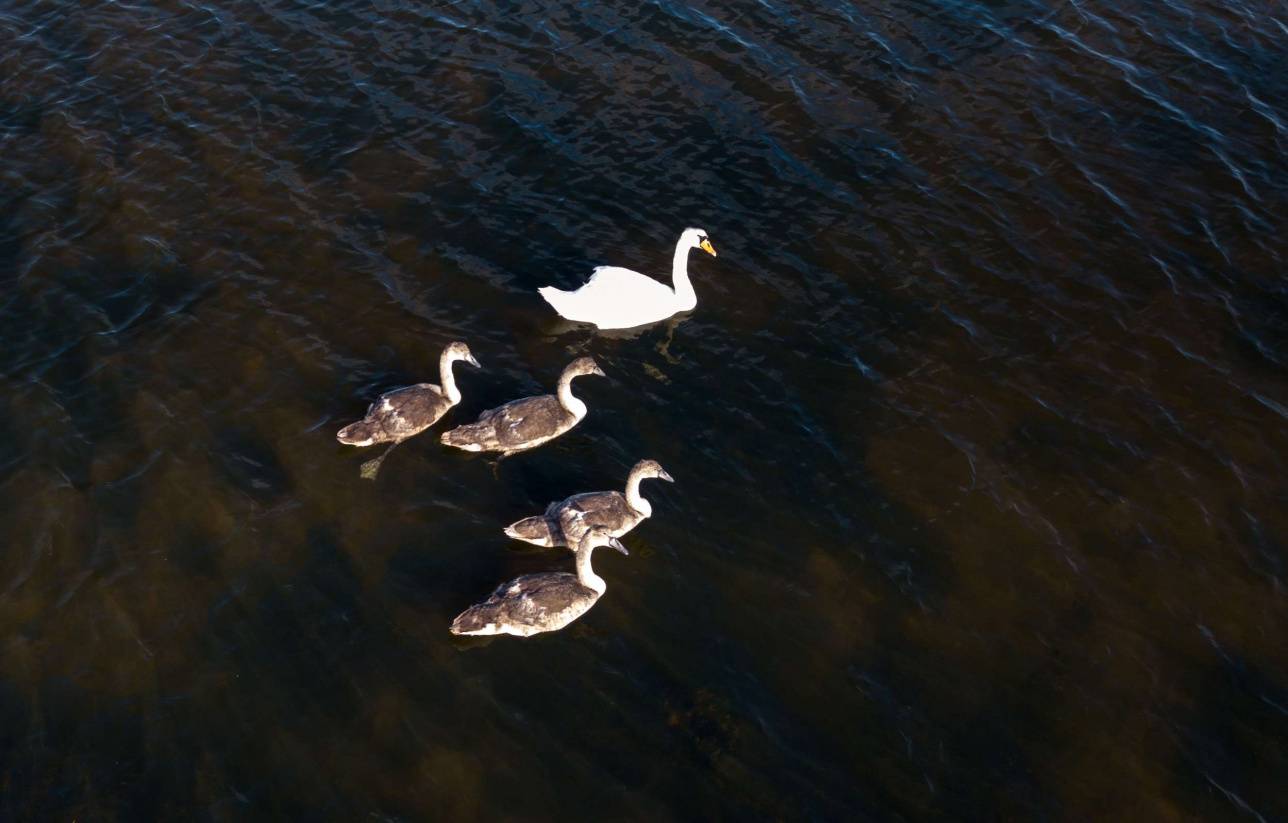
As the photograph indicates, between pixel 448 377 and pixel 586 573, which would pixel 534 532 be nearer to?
pixel 586 573

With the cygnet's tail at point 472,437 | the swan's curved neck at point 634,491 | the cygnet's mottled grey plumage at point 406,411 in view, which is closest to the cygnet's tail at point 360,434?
the cygnet's mottled grey plumage at point 406,411

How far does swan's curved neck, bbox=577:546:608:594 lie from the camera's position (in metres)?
13.9

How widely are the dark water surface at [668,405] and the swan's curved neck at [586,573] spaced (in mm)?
265

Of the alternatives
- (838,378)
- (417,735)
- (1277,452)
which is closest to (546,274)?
(838,378)

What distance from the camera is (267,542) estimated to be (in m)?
14.6

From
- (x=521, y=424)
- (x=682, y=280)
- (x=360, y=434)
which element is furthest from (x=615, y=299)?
(x=360, y=434)

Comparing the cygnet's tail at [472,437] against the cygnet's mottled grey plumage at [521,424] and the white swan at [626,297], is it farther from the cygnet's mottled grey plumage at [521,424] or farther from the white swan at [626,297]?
the white swan at [626,297]

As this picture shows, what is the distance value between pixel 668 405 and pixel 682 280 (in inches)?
104

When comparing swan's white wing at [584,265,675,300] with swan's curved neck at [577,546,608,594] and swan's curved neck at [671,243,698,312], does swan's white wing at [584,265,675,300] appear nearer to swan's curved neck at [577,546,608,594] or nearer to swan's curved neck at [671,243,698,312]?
swan's curved neck at [671,243,698,312]

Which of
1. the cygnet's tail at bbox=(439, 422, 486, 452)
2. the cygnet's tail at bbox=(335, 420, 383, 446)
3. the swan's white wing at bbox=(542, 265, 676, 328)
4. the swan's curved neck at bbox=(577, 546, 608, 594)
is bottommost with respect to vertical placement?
the cygnet's tail at bbox=(335, 420, 383, 446)

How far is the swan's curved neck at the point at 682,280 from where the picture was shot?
18500 millimetres

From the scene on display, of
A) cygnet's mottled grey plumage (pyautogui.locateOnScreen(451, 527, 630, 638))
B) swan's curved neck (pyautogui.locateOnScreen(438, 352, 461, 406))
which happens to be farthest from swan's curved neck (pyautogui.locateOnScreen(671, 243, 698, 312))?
cygnet's mottled grey plumage (pyautogui.locateOnScreen(451, 527, 630, 638))

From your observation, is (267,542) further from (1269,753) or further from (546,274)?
(1269,753)

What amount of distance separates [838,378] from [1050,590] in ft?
15.1
